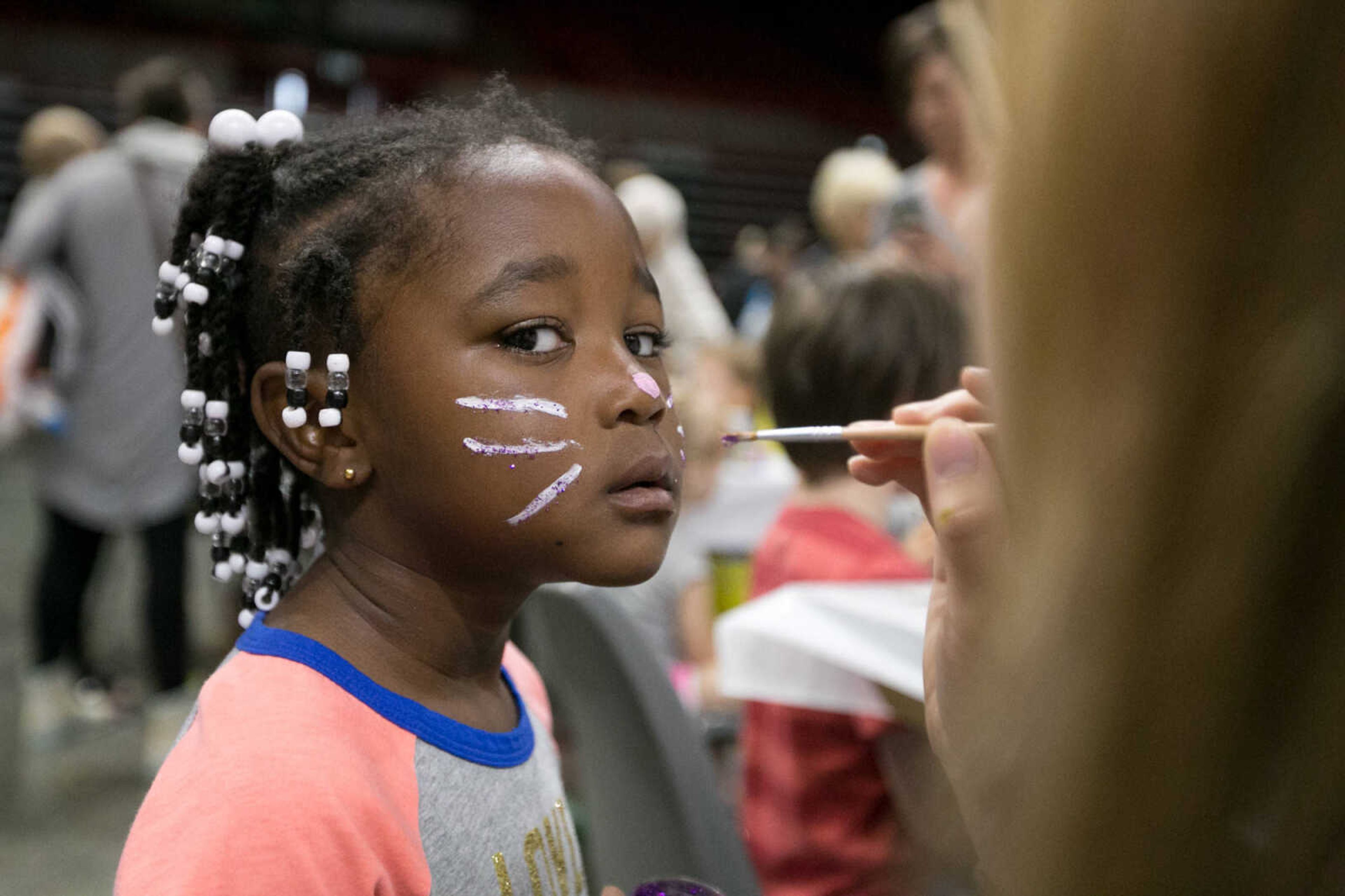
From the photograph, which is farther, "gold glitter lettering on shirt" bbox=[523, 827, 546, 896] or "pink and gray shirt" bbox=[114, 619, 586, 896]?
"gold glitter lettering on shirt" bbox=[523, 827, 546, 896]

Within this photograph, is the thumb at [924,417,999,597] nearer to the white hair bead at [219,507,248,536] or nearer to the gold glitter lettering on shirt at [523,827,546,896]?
the gold glitter lettering on shirt at [523,827,546,896]

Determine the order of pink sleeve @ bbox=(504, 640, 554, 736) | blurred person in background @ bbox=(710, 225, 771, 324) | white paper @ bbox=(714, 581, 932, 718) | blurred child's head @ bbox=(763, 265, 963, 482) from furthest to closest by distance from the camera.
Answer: blurred person in background @ bbox=(710, 225, 771, 324)
blurred child's head @ bbox=(763, 265, 963, 482)
white paper @ bbox=(714, 581, 932, 718)
pink sleeve @ bbox=(504, 640, 554, 736)

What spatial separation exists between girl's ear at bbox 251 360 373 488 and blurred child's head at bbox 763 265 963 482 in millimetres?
973

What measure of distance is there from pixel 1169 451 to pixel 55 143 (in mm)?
4007

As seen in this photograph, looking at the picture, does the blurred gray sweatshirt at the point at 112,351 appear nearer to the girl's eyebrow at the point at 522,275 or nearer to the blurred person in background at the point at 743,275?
the girl's eyebrow at the point at 522,275

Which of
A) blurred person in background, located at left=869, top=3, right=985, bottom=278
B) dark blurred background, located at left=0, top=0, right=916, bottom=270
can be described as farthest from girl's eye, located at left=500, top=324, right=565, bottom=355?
dark blurred background, located at left=0, top=0, right=916, bottom=270

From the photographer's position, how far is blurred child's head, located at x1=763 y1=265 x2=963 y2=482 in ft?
5.72

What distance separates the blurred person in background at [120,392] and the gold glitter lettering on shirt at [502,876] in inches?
93.7

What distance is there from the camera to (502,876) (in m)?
0.86

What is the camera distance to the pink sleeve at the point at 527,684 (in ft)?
3.51

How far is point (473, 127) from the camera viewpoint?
3.11 ft

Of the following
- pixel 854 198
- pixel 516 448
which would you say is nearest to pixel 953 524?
pixel 516 448

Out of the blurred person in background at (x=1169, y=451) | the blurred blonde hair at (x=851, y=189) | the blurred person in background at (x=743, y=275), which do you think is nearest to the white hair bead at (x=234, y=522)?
the blurred person in background at (x=1169, y=451)

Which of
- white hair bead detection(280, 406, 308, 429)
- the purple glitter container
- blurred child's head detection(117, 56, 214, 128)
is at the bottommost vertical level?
the purple glitter container
